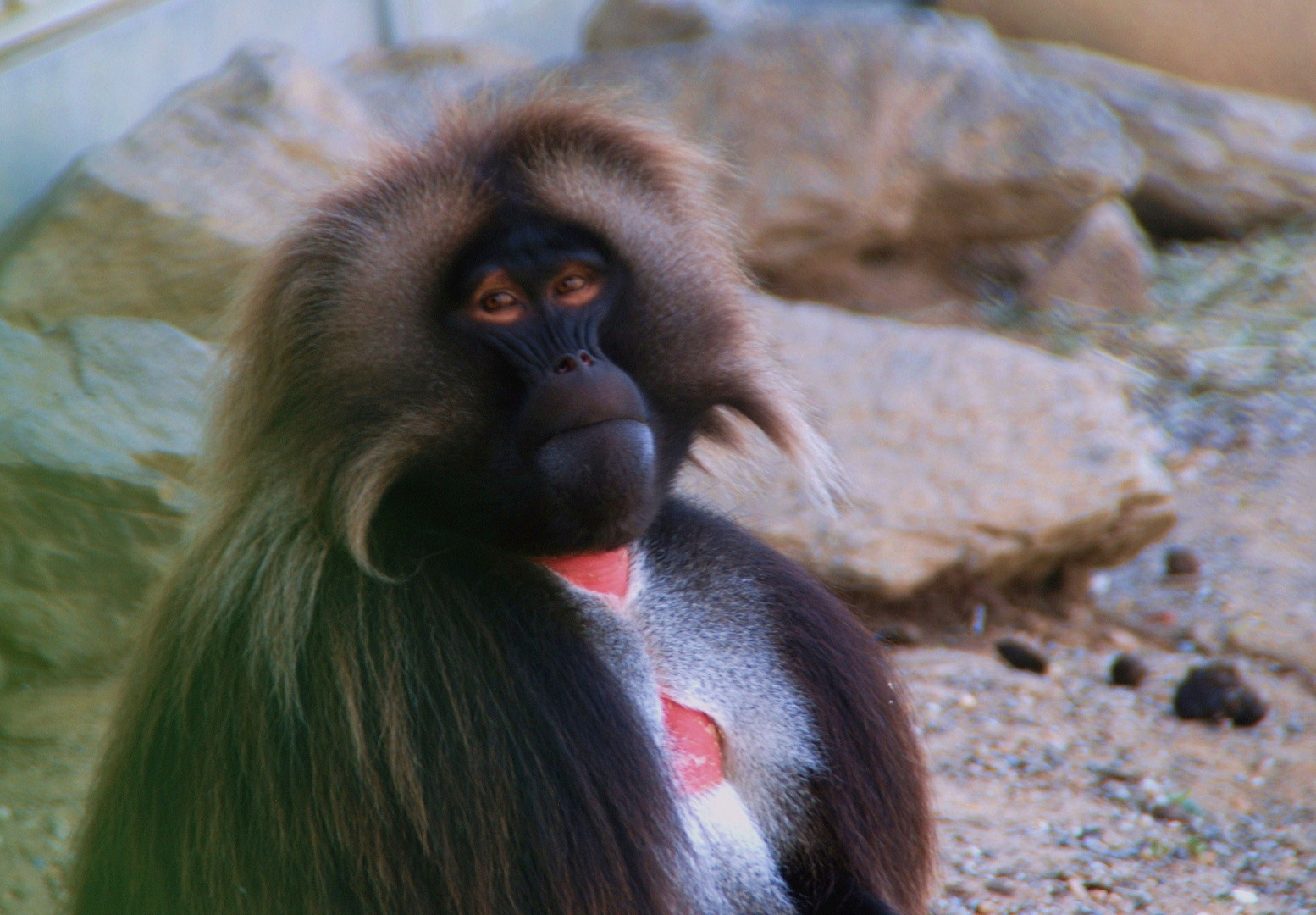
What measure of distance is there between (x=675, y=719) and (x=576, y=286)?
67cm

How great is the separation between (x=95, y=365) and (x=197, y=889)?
1.85m

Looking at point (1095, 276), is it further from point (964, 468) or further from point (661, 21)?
point (964, 468)

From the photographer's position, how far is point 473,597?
192cm

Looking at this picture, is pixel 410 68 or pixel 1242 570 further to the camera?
pixel 410 68

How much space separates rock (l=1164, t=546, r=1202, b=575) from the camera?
4.46 m

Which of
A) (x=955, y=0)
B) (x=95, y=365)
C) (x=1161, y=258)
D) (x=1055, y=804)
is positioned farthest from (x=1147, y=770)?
(x=955, y=0)

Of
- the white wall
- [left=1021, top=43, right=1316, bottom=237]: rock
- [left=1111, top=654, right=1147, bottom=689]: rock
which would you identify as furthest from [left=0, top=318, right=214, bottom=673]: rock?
[left=1021, top=43, right=1316, bottom=237]: rock

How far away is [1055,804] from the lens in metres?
3.26

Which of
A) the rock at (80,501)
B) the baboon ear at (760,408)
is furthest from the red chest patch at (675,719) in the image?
the rock at (80,501)

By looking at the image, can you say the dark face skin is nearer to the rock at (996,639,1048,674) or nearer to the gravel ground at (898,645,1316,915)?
the gravel ground at (898,645,1316,915)

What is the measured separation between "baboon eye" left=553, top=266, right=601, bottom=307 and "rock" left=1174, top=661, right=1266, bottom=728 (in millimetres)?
2389

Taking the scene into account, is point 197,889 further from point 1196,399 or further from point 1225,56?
point 1225,56

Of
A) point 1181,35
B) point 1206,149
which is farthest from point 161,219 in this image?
point 1181,35

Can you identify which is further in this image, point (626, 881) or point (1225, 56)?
point (1225, 56)
